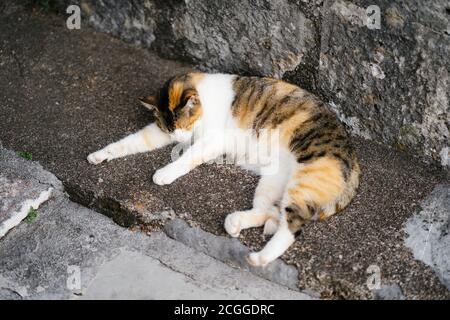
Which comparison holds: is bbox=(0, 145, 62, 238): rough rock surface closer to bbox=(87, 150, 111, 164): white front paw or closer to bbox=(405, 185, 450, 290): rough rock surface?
bbox=(87, 150, 111, 164): white front paw

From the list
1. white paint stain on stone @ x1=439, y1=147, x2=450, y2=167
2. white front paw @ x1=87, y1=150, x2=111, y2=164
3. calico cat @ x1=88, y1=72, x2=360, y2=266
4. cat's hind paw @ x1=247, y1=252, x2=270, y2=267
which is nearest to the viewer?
cat's hind paw @ x1=247, y1=252, x2=270, y2=267

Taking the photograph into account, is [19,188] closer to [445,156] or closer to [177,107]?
[177,107]

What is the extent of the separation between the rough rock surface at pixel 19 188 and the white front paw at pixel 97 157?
A: 230 mm

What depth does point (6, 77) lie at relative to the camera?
4301 mm

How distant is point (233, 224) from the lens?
10.3ft

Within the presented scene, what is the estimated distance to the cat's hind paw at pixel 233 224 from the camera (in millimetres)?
3133

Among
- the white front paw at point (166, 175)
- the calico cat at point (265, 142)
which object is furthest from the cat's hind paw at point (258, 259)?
the white front paw at point (166, 175)

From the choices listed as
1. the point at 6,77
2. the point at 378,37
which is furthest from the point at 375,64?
the point at 6,77

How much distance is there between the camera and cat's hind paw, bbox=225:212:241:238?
3133 mm

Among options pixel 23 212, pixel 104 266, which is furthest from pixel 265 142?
pixel 23 212

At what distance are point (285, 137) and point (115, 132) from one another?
1125 mm

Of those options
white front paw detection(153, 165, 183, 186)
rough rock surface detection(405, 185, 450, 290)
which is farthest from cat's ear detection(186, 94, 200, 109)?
rough rock surface detection(405, 185, 450, 290)

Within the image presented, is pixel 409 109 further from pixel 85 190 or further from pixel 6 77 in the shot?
pixel 6 77
